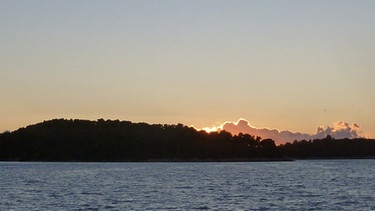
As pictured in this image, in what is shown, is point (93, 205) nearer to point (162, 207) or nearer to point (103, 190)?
point (162, 207)

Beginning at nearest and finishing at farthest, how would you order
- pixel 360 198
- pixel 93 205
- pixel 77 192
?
pixel 93 205 < pixel 360 198 < pixel 77 192

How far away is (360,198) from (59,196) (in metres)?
38.5

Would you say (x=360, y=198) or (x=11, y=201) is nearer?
(x=11, y=201)

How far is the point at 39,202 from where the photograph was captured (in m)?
80.0

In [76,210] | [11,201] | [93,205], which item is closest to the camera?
[76,210]

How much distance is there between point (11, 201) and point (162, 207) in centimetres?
1938

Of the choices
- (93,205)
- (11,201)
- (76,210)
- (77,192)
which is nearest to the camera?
(76,210)

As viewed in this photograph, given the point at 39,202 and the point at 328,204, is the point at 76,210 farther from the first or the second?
the point at 328,204

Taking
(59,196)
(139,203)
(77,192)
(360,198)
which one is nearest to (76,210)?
(139,203)

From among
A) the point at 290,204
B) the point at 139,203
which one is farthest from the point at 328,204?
the point at 139,203

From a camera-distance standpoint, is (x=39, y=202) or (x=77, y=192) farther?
(x=77, y=192)

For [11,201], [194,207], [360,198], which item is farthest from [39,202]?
[360,198]

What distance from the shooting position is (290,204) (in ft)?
256

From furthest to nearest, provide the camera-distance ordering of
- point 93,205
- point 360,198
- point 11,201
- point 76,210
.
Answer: point 360,198 < point 11,201 < point 93,205 < point 76,210
